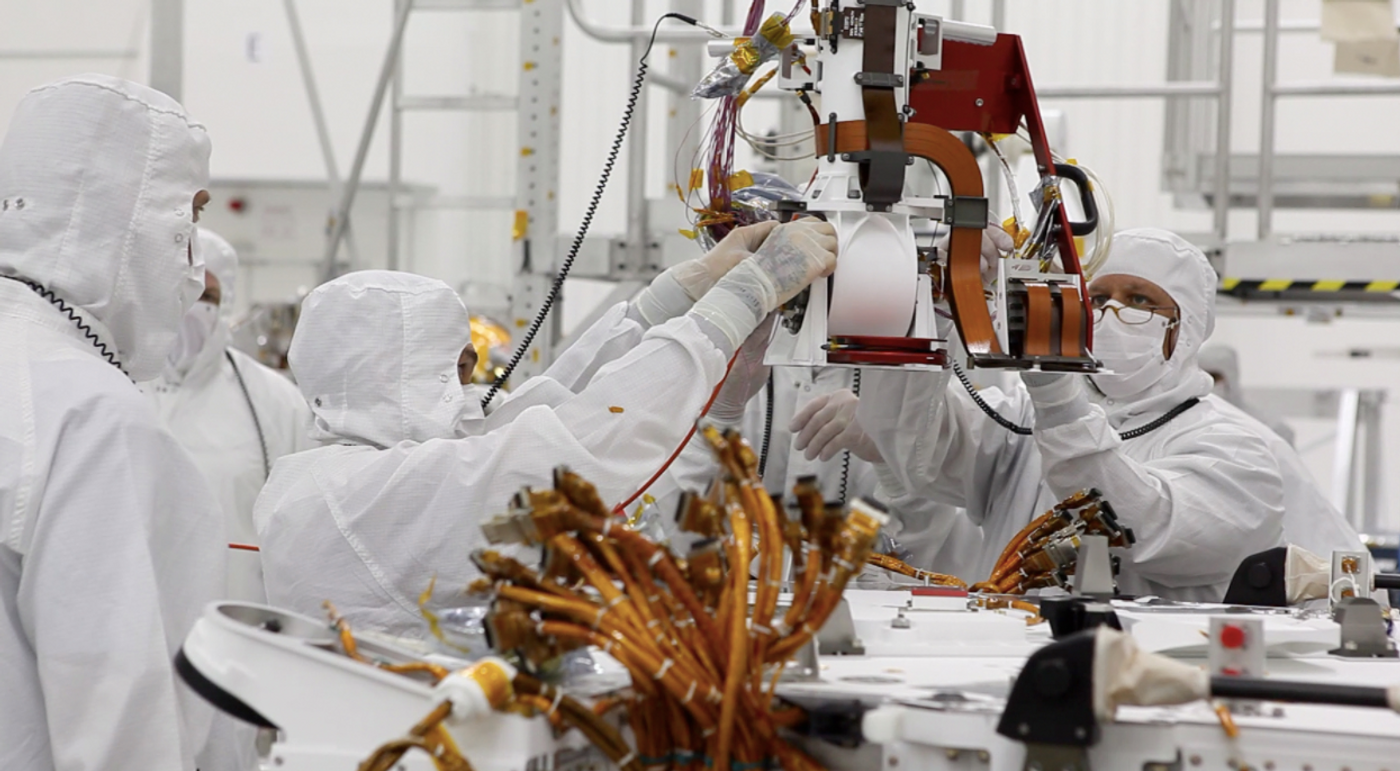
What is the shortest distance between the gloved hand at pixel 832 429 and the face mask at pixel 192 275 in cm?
113

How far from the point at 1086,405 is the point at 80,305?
4.86ft

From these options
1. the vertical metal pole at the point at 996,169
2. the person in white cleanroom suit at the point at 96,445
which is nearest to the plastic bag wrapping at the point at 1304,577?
the person in white cleanroom suit at the point at 96,445

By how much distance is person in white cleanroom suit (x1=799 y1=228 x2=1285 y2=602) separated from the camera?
2301mm

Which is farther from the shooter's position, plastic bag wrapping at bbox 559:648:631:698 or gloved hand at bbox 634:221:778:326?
gloved hand at bbox 634:221:778:326

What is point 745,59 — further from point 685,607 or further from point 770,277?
point 685,607

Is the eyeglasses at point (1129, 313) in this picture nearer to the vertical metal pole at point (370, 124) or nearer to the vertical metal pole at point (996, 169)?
the vertical metal pole at point (996, 169)

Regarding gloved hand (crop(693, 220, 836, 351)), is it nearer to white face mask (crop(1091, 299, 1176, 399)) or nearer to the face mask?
the face mask

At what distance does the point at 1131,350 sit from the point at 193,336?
8.64 ft

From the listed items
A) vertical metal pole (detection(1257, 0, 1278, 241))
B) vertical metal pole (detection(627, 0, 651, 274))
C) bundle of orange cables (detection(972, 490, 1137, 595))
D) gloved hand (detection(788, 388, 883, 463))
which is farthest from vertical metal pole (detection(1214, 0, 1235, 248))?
bundle of orange cables (detection(972, 490, 1137, 595))

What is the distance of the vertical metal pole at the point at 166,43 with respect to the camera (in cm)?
422

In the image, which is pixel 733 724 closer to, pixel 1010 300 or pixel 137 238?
pixel 1010 300

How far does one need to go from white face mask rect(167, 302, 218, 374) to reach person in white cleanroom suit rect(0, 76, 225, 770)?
2089 millimetres

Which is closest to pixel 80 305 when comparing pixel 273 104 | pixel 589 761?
pixel 589 761

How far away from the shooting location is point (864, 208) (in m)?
1.84
